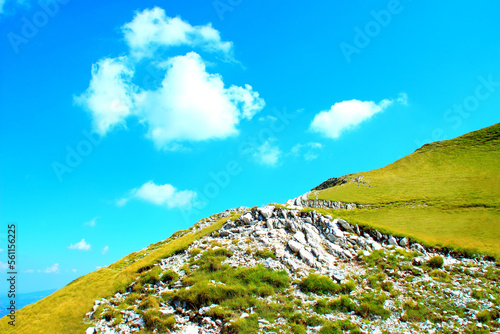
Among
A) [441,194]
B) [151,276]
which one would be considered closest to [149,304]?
[151,276]

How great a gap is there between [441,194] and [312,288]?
5381 centimetres

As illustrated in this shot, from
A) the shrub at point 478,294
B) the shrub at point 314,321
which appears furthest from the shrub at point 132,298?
the shrub at point 478,294

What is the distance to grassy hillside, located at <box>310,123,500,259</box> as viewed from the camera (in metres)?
34.0

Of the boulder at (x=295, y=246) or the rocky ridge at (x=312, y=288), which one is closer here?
the rocky ridge at (x=312, y=288)

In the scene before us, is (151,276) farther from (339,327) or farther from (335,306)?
(339,327)

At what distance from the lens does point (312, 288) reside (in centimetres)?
1858

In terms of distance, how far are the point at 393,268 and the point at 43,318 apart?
85.7ft

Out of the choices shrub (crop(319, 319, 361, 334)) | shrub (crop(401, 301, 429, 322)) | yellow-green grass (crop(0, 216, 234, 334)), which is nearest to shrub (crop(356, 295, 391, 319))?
shrub (crop(401, 301, 429, 322))

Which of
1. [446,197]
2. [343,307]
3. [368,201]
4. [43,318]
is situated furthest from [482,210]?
[43,318]

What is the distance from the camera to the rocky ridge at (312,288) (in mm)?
15328

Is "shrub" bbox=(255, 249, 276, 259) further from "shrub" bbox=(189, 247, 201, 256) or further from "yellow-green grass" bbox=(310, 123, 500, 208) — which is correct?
"yellow-green grass" bbox=(310, 123, 500, 208)

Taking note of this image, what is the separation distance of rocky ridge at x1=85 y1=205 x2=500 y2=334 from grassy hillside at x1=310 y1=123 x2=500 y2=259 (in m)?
4.77

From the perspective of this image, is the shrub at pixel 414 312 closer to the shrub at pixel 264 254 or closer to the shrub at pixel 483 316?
the shrub at pixel 483 316

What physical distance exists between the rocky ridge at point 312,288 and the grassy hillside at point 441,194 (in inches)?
188
